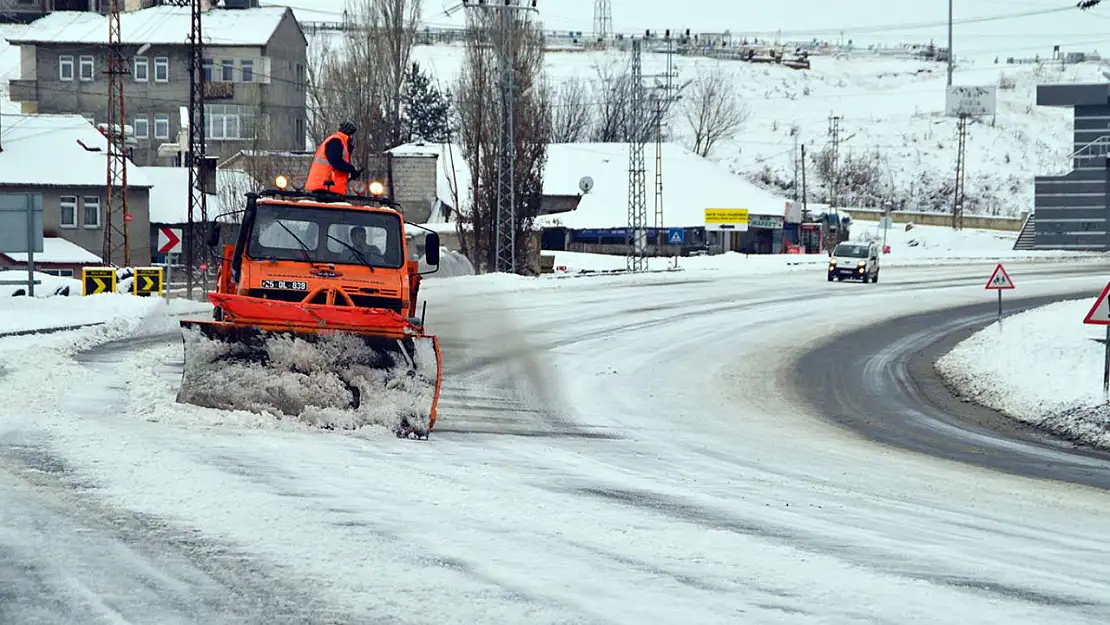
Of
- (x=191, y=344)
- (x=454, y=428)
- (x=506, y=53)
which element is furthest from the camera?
(x=506, y=53)

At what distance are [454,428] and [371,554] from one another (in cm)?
651

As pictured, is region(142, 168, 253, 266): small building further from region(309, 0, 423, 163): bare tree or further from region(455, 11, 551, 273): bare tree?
region(455, 11, 551, 273): bare tree

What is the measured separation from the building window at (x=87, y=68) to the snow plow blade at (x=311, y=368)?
77051 mm

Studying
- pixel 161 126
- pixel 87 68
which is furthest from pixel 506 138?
pixel 87 68

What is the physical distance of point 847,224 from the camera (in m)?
90.8

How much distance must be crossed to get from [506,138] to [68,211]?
25.2 meters

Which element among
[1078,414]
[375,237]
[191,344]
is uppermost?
[375,237]

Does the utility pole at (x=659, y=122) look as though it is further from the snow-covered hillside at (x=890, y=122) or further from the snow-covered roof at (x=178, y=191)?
the snow-covered hillside at (x=890, y=122)

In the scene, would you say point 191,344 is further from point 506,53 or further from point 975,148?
point 975,148

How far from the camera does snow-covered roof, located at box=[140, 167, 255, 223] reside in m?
65.7

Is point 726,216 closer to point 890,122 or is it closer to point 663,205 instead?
point 663,205

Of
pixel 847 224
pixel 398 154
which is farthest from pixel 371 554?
pixel 847 224

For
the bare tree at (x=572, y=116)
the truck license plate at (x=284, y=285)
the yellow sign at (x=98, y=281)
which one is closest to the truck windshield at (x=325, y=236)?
the truck license plate at (x=284, y=285)

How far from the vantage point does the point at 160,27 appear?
8431 cm
